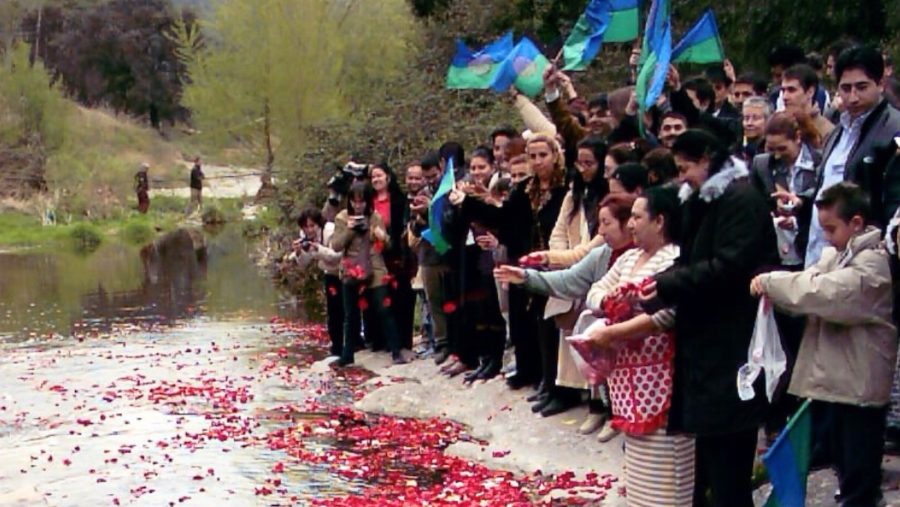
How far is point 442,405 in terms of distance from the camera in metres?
9.70

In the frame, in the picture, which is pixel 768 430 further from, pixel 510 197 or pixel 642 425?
pixel 510 197

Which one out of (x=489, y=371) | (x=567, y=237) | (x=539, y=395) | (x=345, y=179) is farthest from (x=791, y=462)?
(x=345, y=179)

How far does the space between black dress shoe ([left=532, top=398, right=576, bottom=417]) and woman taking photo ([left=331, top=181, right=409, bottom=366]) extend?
10.5 feet

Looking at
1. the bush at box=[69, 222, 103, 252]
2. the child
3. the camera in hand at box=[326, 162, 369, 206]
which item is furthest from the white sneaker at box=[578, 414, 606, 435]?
the bush at box=[69, 222, 103, 252]

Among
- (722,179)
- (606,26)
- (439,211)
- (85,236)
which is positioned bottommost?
(85,236)

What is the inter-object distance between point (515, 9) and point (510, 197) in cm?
1340

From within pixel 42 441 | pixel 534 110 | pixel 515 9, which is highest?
pixel 515 9

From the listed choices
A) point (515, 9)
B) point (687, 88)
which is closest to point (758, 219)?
point (687, 88)

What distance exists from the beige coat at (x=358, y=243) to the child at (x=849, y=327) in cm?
626

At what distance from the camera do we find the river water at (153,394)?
7.97m

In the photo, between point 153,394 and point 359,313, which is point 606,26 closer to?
point 359,313

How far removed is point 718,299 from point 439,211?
4.78 m

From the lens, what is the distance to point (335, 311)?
12391 millimetres

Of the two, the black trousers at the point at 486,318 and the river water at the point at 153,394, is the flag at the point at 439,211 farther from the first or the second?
the river water at the point at 153,394
